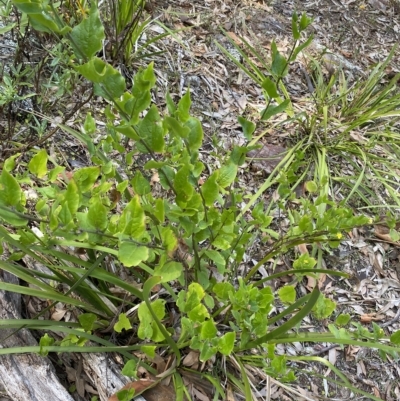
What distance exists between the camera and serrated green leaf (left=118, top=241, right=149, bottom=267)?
69cm

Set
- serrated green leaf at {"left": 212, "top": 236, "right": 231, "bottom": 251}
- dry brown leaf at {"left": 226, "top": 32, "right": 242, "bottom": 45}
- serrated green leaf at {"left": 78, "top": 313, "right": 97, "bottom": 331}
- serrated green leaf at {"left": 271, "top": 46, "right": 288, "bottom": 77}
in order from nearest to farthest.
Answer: serrated green leaf at {"left": 271, "top": 46, "right": 288, "bottom": 77} < serrated green leaf at {"left": 212, "top": 236, "right": 231, "bottom": 251} < serrated green leaf at {"left": 78, "top": 313, "right": 97, "bottom": 331} < dry brown leaf at {"left": 226, "top": 32, "right": 242, "bottom": 45}

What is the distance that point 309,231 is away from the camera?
122cm

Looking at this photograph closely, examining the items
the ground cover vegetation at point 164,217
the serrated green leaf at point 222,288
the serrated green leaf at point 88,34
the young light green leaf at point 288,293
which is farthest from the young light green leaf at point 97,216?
the young light green leaf at point 288,293

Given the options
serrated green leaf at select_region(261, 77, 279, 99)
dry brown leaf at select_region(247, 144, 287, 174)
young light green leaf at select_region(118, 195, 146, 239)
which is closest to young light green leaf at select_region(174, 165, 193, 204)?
young light green leaf at select_region(118, 195, 146, 239)

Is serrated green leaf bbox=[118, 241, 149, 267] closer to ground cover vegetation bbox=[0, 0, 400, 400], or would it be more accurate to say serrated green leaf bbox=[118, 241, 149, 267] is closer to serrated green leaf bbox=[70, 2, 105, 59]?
ground cover vegetation bbox=[0, 0, 400, 400]

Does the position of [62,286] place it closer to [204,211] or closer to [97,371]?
[97,371]

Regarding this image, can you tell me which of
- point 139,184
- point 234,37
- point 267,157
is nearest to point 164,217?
point 139,184

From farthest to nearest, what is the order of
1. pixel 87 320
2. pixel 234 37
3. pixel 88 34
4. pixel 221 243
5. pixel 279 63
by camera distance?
1. pixel 234 37
2. pixel 87 320
3. pixel 221 243
4. pixel 279 63
5. pixel 88 34

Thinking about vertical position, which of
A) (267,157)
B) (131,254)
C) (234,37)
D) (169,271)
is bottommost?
(267,157)

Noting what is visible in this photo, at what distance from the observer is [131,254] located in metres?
0.70

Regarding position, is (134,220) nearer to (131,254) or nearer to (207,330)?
(131,254)

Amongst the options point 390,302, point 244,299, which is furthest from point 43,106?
point 390,302

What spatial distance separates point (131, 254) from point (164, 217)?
0.20 meters

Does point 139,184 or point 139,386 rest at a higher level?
point 139,184
